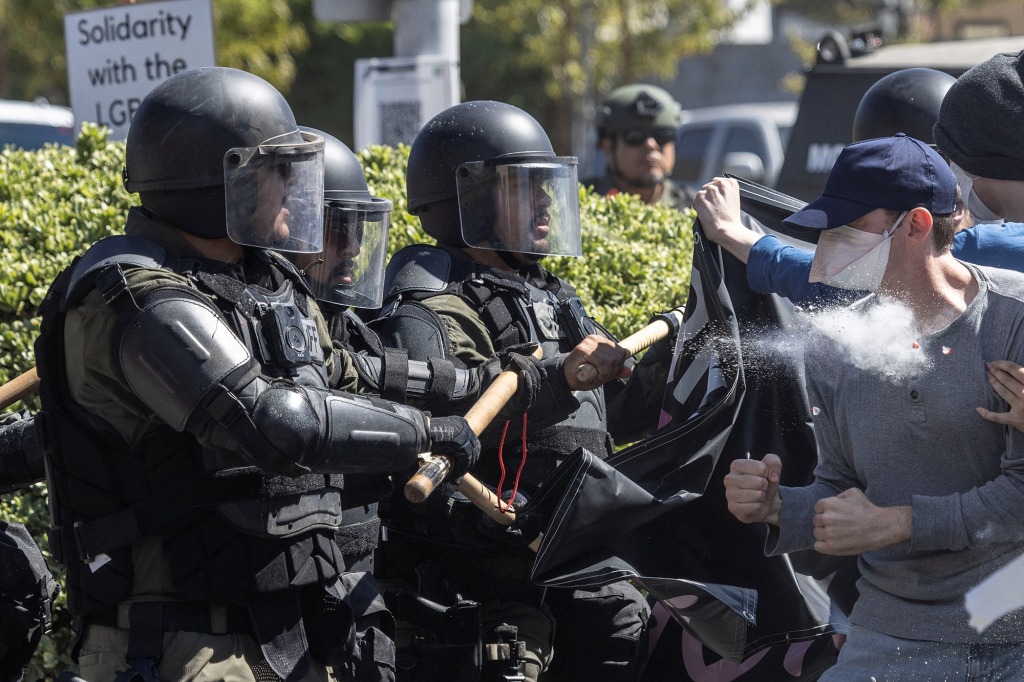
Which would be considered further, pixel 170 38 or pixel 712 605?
pixel 170 38

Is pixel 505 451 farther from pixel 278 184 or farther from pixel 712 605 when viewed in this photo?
pixel 278 184

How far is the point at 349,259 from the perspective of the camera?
3748mm

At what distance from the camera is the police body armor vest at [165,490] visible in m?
2.81

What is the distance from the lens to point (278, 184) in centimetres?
303

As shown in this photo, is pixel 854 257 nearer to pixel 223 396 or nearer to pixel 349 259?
pixel 223 396

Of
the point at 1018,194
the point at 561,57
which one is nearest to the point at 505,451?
the point at 1018,194

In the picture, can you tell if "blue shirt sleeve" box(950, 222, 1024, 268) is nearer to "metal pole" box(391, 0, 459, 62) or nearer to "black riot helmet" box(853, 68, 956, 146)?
"black riot helmet" box(853, 68, 956, 146)

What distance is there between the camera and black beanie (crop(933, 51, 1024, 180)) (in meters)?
A: 3.04

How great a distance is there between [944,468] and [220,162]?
1.70 m

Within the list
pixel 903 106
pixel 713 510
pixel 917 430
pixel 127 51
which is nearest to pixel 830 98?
pixel 903 106

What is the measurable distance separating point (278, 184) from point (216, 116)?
0.20 m

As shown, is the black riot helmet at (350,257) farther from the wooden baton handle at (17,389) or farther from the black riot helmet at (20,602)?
the black riot helmet at (20,602)

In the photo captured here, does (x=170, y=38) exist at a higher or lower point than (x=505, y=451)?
higher

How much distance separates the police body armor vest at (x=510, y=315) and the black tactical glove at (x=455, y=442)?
655mm
